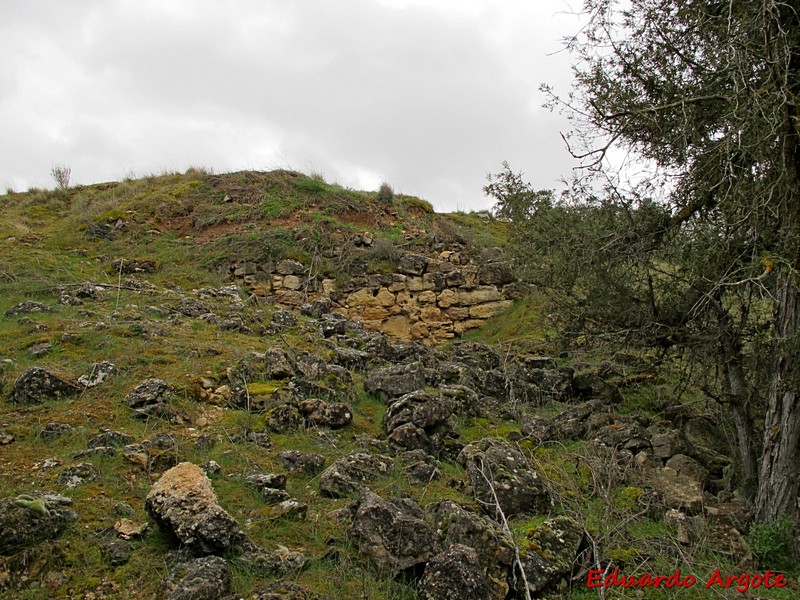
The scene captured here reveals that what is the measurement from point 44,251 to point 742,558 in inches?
508

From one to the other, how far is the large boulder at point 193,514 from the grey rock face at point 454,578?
3.71ft

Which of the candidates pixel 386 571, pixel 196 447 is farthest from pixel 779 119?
pixel 196 447

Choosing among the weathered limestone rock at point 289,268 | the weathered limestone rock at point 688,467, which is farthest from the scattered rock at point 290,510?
the weathered limestone rock at point 289,268

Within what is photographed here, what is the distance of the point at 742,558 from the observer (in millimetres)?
4531

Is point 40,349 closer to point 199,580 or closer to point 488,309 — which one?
point 199,580

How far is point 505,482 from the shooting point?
4.85 meters

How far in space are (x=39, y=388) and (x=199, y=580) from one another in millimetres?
3175

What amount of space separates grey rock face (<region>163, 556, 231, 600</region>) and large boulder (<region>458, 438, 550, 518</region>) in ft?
6.17

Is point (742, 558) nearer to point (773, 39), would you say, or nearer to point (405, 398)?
point (405, 398)

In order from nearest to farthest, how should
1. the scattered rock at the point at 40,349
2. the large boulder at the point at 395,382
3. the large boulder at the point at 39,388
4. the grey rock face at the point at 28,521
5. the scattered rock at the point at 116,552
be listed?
the grey rock face at the point at 28,521 → the scattered rock at the point at 116,552 → the large boulder at the point at 39,388 → the scattered rock at the point at 40,349 → the large boulder at the point at 395,382

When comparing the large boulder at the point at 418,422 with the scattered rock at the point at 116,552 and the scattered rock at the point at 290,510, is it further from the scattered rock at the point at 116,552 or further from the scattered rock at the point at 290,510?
the scattered rock at the point at 116,552

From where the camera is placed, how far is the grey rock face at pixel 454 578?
3.51m

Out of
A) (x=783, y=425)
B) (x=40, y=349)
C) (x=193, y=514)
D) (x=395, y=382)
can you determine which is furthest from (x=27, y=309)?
(x=783, y=425)

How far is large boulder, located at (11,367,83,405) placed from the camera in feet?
18.2
